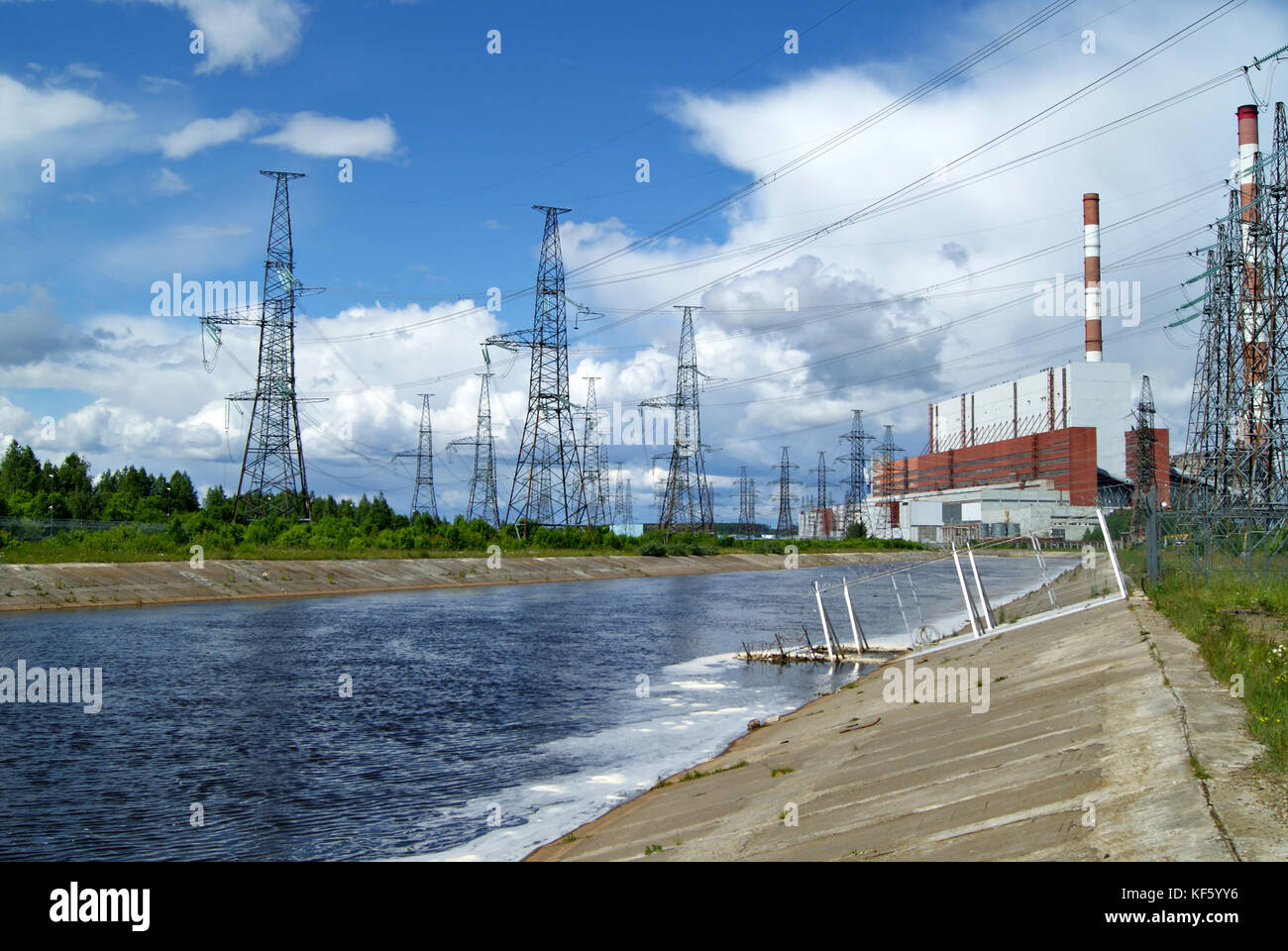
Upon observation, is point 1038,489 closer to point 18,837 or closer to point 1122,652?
point 1122,652

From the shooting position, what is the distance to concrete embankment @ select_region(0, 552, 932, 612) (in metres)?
47.7

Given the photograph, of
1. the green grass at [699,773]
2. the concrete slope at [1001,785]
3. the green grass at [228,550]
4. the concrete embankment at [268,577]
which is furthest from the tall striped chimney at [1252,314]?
the green grass at [228,550]

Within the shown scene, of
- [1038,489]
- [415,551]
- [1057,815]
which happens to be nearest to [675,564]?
[415,551]

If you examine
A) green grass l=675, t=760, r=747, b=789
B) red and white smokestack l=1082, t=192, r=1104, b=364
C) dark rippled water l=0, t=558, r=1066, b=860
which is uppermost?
red and white smokestack l=1082, t=192, r=1104, b=364

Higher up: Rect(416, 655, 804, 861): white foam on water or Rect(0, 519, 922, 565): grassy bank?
Rect(0, 519, 922, 565): grassy bank

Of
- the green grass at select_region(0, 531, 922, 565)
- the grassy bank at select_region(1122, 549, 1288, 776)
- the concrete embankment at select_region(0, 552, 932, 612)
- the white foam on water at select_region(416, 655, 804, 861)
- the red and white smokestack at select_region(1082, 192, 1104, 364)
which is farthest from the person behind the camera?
the red and white smokestack at select_region(1082, 192, 1104, 364)

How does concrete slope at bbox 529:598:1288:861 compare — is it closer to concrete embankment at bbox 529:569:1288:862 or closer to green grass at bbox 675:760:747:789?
concrete embankment at bbox 529:569:1288:862

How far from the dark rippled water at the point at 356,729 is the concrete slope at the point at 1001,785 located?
7.82 ft

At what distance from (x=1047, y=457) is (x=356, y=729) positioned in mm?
144990

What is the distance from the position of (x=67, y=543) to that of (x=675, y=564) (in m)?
56.3

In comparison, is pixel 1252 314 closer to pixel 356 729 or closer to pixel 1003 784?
pixel 1003 784

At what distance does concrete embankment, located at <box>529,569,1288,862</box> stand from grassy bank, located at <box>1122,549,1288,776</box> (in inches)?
11.7

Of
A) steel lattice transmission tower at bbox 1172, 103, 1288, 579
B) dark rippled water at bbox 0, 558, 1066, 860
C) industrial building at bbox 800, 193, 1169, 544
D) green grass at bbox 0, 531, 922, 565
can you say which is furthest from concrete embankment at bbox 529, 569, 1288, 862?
industrial building at bbox 800, 193, 1169, 544
